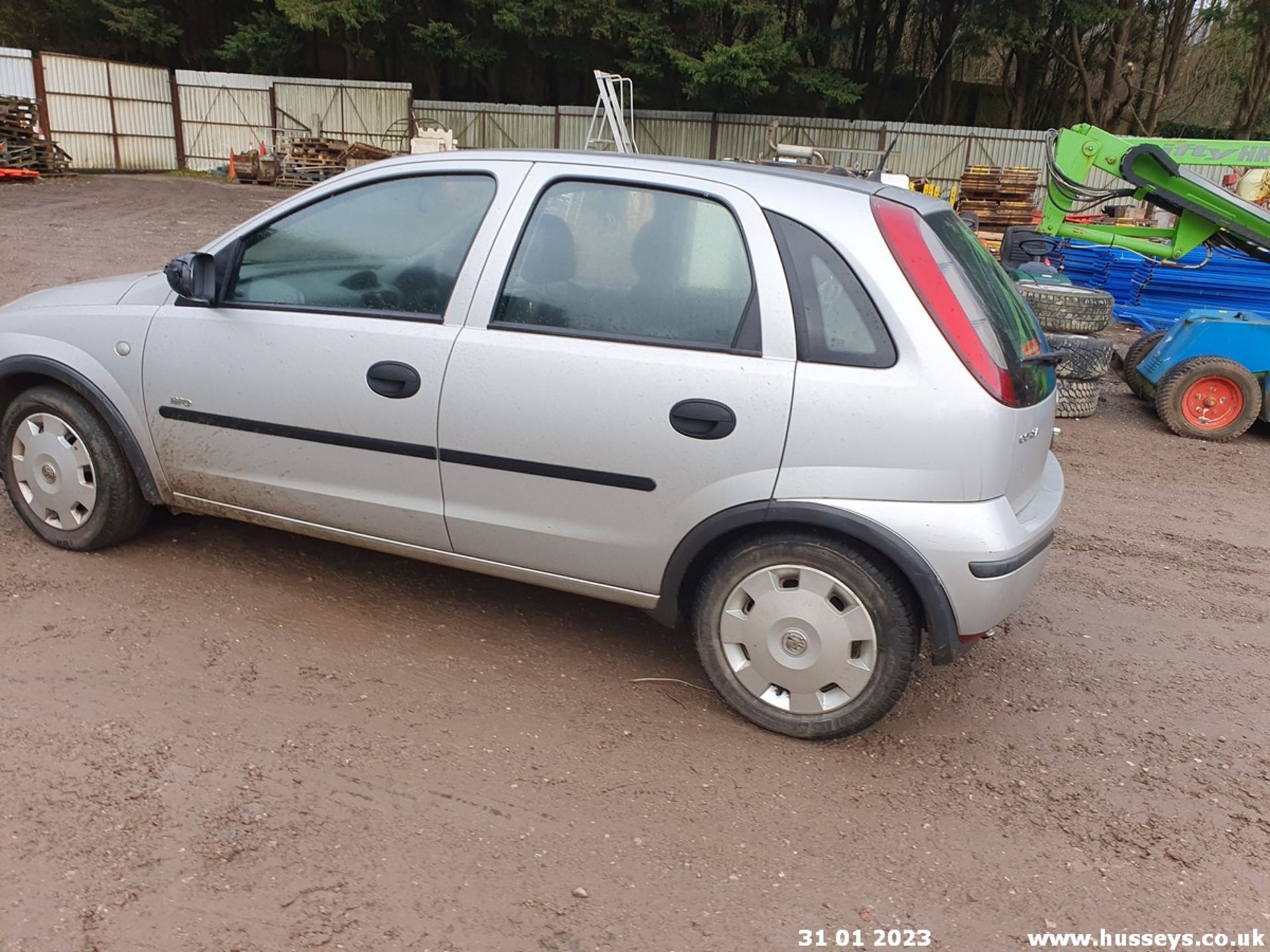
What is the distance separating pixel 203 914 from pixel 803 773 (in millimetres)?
1731

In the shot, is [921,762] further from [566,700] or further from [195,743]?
[195,743]

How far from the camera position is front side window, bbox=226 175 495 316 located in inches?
136

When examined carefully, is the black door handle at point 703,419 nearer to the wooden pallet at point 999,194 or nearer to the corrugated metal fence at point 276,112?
the wooden pallet at point 999,194

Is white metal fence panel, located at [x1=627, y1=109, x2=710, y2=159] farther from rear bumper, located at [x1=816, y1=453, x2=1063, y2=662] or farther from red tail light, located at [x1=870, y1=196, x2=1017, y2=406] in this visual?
rear bumper, located at [x1=816, y1=453, x2=1063, y2=662]

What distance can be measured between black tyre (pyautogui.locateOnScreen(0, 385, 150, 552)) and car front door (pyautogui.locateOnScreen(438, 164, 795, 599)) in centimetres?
159

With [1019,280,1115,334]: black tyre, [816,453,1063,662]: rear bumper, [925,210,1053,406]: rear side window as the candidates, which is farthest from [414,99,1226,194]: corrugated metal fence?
[816,453,1063,662]: rear bumper

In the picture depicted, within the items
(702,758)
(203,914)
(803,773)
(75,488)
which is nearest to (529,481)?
(702,758)

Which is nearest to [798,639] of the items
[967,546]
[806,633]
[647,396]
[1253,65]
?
[806,633]

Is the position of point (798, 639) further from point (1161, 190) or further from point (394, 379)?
point (1161, 190)

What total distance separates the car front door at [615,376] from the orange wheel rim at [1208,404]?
19.6 feet

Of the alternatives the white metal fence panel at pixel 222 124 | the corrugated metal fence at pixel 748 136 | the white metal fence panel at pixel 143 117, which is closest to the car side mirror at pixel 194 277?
the corrugated metal fence at pixel 748 136

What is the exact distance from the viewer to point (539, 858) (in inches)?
105

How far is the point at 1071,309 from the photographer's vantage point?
8008mm

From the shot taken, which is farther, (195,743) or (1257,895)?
(195,743)
